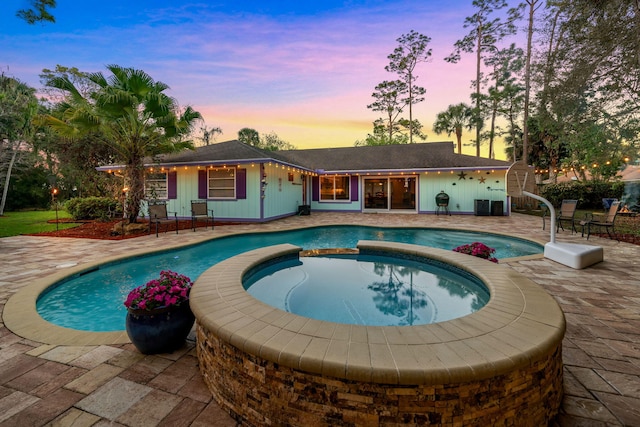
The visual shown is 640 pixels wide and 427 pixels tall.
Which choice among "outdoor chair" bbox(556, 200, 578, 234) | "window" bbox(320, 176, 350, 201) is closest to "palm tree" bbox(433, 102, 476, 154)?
"window" bbox(320, 176, 350, 201)

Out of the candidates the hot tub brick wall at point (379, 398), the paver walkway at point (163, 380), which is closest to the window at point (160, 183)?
the paver walkway at point (163, 380)

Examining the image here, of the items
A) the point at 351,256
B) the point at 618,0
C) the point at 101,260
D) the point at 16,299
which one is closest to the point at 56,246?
the point at 101,260

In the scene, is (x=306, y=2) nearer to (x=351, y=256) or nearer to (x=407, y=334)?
(x=351, y=256)

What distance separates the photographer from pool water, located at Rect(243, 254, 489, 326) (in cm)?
317

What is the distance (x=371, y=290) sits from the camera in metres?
4.02

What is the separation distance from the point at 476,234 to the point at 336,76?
1074 cm

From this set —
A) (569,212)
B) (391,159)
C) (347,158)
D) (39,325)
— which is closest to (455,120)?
(391,159)

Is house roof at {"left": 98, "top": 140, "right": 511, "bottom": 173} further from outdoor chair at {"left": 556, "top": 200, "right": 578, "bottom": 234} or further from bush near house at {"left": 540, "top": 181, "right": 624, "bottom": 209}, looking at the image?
bush near house at {"left": 540, "top": 181, "right": 624, "bottom": 209}

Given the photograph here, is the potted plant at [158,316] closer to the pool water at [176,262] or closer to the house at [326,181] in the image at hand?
the pool water at [176,262]

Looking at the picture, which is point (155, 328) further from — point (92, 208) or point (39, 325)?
point (92, 208)

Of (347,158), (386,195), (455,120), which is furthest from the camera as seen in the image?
(455,120)

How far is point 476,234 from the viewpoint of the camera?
8586mm

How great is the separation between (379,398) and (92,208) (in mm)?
15171

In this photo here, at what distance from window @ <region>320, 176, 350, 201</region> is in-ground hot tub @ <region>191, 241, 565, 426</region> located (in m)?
14.0
